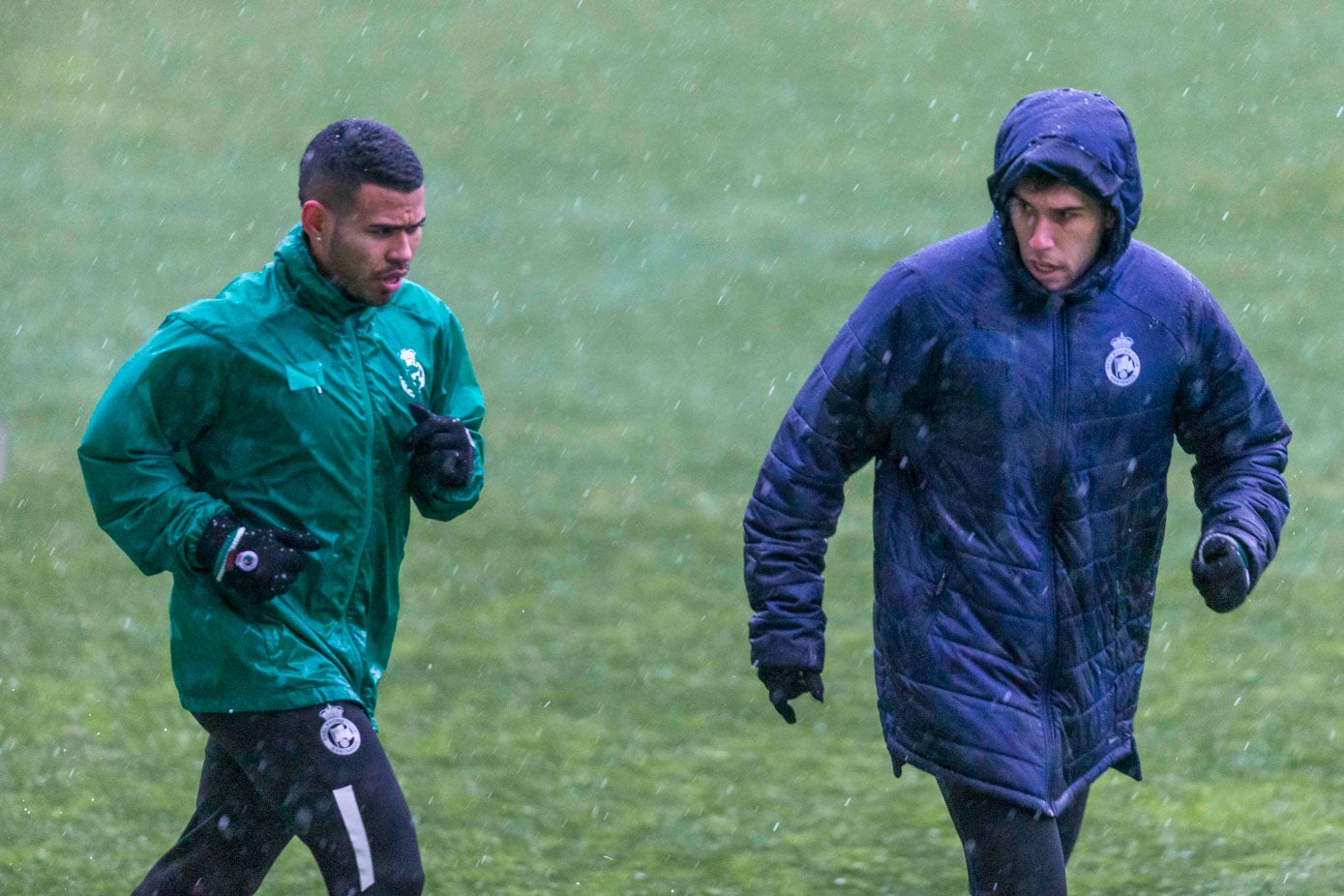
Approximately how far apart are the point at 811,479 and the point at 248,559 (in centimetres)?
119

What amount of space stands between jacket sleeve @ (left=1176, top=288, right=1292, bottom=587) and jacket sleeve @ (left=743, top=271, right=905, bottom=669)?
0.67 m

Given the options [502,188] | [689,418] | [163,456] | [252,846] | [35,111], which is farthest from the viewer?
[35,111]

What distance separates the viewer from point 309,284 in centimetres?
425

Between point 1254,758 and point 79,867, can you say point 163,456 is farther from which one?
point 1254,758

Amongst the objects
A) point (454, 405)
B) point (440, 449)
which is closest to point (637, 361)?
point (454, 405)

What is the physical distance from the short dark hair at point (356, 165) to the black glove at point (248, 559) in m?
0.71

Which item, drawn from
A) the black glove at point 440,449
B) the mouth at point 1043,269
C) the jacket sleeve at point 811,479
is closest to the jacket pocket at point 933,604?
the jacket sleeve at point 811,479

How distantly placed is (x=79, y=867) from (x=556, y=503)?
448cm

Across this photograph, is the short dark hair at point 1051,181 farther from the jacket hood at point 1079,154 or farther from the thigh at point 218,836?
the thigh at point 218,836

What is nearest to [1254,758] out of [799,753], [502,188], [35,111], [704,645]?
[799,753]

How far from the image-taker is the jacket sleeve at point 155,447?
161 inches

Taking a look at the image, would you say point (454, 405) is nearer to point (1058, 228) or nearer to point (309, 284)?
point (309, 284)

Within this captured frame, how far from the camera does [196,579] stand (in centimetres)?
418

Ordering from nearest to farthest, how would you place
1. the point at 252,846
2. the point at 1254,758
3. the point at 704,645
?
1. the point at 252,846
2. the point at 1254,758
3. the point at 704,645
